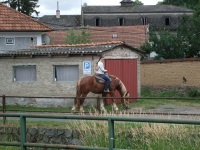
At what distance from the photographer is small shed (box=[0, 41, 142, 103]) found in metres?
26.7

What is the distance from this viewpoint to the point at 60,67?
89.9 ft

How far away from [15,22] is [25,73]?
11329 mm

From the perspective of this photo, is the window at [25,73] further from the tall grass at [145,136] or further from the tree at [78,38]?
the tree at [78,38]

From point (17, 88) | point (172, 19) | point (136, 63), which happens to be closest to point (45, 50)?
point (17, 88)

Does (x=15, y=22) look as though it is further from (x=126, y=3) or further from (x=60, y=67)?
(x=126, y=3)

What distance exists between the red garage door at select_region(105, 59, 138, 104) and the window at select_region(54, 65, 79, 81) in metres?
1.60

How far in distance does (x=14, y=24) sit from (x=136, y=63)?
1296 centimetres

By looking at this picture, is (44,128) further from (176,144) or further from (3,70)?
(3,70)

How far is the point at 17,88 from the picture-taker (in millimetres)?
28297

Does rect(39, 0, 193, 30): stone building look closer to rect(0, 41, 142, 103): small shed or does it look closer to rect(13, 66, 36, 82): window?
rect(13, 66, 36, 82): window

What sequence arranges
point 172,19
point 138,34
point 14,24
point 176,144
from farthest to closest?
point 172,19 < point 138,34 < point 14,24 < point 176,144

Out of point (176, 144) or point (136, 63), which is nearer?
point (176, 144)

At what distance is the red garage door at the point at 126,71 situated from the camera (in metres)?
27.2

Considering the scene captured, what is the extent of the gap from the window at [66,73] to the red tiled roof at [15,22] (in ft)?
36.5
